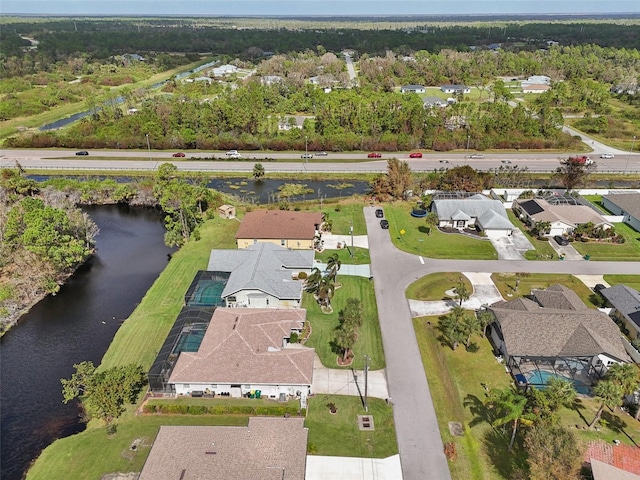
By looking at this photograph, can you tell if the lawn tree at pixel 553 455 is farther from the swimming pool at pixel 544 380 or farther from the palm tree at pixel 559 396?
the swimming pool at pixel 544 380

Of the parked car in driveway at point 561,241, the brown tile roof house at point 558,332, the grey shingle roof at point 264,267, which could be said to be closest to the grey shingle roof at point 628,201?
the parked car in driveway at point 561,241

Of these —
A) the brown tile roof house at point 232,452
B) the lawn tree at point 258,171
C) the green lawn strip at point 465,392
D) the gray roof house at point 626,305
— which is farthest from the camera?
the lawn tree at point 258,171

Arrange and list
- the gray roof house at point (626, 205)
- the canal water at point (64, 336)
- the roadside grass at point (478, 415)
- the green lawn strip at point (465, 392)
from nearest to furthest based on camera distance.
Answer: the green lawn strip at point (465, 392)
the roadside grass at point (478, 415)
the canal water at point (64, 336)
the gray roof house at point (626, 205)

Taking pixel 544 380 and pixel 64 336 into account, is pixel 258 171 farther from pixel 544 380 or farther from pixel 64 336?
pixel 544 380

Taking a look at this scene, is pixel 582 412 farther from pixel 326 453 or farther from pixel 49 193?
pixel 49 193

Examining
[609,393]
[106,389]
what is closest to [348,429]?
[106,389]

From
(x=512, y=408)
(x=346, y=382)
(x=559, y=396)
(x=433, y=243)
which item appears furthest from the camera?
(x=433, y=243)

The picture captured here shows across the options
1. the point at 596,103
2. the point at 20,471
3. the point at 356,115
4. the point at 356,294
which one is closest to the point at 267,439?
the point at 20,471
